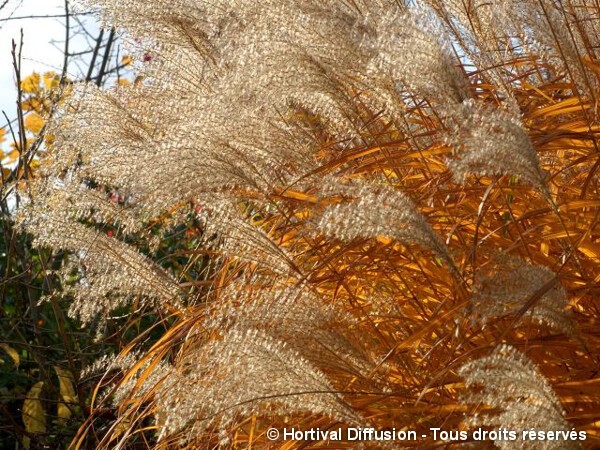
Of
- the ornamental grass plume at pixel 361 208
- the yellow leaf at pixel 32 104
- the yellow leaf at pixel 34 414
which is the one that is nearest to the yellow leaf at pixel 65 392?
the yellow leaf at pixel 34 414

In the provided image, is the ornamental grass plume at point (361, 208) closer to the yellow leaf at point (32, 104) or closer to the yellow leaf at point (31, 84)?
the yellow leaf at point (32, 104)

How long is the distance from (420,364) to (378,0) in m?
0.86

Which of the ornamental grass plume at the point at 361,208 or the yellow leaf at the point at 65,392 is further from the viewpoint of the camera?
the yellow leaf at the point at 65,392

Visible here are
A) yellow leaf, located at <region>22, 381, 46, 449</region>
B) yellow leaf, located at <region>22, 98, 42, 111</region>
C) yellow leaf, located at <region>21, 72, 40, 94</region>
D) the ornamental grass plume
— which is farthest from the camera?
yellow leaf, located at <region>21, 72, 40, 94</region>

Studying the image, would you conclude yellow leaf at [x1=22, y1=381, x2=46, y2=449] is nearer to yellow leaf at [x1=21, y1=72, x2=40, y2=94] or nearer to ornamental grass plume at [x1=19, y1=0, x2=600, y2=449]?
ornamental grass plume at [x1=19, y1=0, x2=600, y2=449]

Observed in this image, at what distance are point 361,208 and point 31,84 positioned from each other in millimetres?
3664

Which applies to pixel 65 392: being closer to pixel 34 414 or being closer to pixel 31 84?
pixel 34 414

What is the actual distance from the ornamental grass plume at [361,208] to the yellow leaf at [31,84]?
2.16m

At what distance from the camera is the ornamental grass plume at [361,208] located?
5.54ft

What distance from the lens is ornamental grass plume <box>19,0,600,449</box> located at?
1.69m

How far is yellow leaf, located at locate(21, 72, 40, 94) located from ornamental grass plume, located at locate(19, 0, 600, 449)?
85.1 inches

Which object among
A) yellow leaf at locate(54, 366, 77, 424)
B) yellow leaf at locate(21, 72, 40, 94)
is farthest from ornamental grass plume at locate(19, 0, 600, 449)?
yellow leaf at locate(21, 72, 40, 94)

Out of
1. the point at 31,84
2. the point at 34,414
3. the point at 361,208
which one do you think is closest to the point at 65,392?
the point at 34,414

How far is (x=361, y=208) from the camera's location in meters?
1.63
